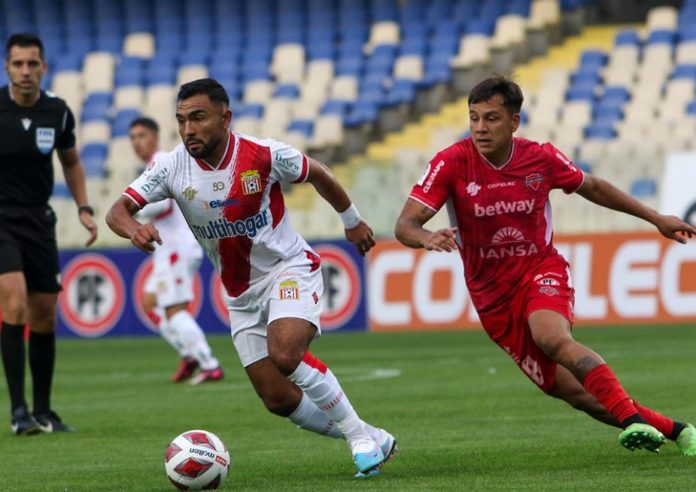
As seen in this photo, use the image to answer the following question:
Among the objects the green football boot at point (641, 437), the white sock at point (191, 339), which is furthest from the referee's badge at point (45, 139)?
the green football boot at point (641, 437)

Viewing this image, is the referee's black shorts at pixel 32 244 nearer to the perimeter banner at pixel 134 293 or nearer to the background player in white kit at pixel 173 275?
the background player in white kit at pixel 173 275

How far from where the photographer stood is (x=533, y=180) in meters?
8.06

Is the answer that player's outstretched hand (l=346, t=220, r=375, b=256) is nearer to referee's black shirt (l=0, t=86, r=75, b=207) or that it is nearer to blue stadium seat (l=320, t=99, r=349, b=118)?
referee's black shirt (l=0, t=86, r=75, b=207)

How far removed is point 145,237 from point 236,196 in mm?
666

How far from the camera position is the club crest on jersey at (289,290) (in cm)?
791

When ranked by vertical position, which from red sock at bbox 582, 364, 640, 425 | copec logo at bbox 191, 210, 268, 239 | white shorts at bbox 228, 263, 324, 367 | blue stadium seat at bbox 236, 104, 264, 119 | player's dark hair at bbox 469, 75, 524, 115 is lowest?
red sock at bbox 582, 364, 640, 425

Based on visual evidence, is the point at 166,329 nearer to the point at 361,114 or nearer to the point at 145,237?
the point at 145,237

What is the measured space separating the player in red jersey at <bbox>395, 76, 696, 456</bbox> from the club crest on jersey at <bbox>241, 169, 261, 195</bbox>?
781 mm

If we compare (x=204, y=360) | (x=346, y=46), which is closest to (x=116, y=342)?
(x=204, y=360)

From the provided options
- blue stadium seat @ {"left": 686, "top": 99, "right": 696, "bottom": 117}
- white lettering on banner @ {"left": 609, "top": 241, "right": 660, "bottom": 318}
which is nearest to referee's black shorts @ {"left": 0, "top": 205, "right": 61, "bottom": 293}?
white lettering on banner @ {"left": 609, "top": 241, "right": 660, "bottom": 318}

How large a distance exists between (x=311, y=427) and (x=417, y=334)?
444 inches

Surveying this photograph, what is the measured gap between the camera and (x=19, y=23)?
3256cm

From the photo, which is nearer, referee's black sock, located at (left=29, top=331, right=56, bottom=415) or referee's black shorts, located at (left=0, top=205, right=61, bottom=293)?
referee's black shorts, located at (left=0, top=205, right=61, bottom=293)

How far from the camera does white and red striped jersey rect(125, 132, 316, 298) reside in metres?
7.84
